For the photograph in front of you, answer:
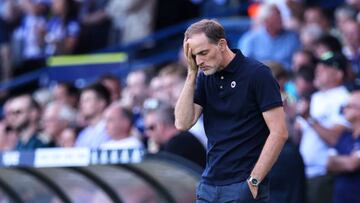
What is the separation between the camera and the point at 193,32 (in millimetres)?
6398

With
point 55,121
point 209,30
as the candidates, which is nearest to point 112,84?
point 55,121

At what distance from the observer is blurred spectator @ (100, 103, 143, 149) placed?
10.7 metres

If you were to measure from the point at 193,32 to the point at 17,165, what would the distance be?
141 inches

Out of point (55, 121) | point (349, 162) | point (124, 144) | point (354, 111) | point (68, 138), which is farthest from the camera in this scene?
point (55, 121)

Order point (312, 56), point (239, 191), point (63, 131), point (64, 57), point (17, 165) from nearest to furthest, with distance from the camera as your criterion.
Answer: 1. point (239, 191)
2. point (17, 165)
3. point (312, 56)
4. point (63, 131)
5. point (64, 57)

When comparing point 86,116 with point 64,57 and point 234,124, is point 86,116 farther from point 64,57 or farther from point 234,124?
point 234,124

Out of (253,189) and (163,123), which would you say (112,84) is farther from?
(253,189)

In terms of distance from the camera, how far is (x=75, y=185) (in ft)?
30.3

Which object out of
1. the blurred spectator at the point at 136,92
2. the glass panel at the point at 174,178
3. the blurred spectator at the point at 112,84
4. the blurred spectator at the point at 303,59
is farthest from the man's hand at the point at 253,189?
the blurred spectator at the point at 112,84

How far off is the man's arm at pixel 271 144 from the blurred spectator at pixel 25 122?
6138mm

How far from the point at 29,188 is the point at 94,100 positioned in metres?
3.36

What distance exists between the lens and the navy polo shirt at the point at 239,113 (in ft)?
21.0

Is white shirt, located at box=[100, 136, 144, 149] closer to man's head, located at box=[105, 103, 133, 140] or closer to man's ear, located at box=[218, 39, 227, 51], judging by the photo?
man's head, located at box=[105, 103, 133, 140]

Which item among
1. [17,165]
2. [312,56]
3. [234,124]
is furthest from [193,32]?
[312,56]
